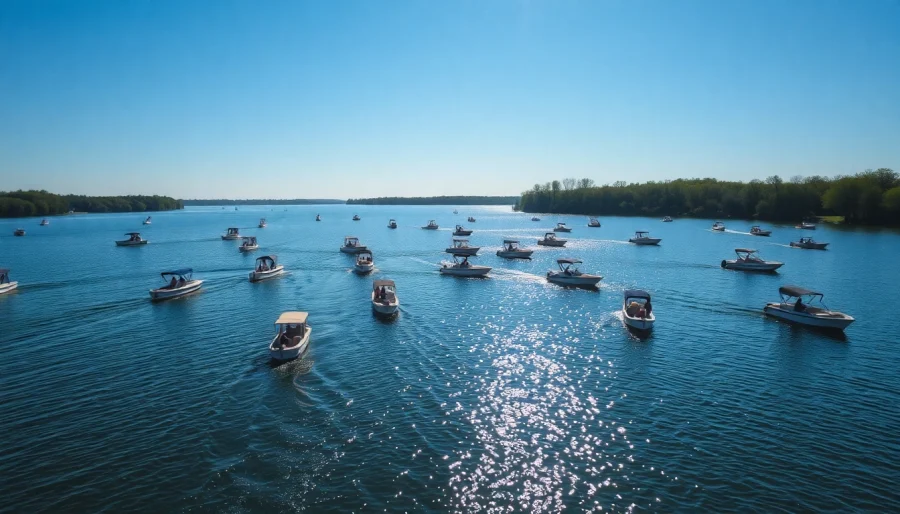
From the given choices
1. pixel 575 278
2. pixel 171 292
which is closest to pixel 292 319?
pixel 171 292

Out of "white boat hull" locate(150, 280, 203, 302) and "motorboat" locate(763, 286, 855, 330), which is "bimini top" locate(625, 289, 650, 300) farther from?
"white boat hull" locate(150, 280, 203, 302)

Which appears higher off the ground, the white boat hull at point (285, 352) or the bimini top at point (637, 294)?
the bimini top at point (637, 294)

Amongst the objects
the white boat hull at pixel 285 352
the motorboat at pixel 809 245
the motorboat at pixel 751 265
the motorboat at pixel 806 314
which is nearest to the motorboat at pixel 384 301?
the white boat hull at pixel 285 352

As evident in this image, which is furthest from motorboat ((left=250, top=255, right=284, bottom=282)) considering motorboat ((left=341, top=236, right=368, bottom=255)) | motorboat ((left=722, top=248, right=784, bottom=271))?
motorboat ((left=722, top=248, right=784, bottom=271))

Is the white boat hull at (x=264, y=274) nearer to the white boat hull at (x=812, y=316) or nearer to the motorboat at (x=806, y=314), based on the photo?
the motorboat at (x=806, y=314)

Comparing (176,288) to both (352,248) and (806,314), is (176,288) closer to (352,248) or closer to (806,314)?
(352,248)
